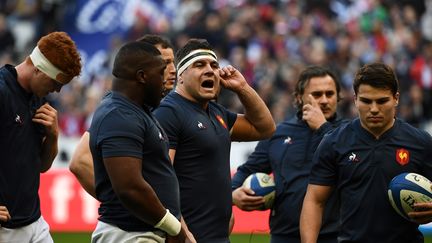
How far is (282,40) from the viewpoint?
20406mm

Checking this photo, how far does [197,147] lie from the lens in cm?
700

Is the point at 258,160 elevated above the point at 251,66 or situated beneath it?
elevated above

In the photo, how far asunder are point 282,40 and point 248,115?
12.8 metres

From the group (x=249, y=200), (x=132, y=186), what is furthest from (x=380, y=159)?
(x=132, y=186)

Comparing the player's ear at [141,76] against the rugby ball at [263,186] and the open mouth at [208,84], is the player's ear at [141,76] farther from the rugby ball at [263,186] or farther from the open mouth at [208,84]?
the rugby ball at [263,186]

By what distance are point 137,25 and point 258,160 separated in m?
13.1

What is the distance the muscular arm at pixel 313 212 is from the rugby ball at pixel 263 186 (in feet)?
3.57

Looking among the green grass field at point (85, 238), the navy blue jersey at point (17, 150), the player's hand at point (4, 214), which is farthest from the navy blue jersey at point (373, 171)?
the green grass field at point (85, 238)

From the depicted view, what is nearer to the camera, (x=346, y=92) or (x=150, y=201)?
(x=150, y=201)

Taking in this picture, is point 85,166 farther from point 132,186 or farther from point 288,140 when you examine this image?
point 288,140

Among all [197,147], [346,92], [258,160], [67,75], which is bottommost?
[346,92]

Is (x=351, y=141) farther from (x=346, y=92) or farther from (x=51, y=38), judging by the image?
(x=346, y=92)

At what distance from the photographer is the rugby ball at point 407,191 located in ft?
21.8

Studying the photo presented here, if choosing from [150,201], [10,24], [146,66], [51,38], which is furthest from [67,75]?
[10,24]
